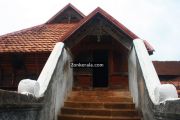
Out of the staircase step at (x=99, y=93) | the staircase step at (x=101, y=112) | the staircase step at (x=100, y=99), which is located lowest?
the staircase step at (x=101, y=112)

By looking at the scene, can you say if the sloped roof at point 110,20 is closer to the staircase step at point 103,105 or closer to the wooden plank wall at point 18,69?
the staircase step at point 103,105

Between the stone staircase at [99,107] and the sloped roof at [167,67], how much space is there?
1652 cm

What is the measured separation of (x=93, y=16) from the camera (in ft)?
26.7

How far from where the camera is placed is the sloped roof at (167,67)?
2364 centimetres

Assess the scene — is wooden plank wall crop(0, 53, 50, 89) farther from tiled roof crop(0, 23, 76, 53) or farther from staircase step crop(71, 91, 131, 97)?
staircase step crop(71, 91, 131, 97)

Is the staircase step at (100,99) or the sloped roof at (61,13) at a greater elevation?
the sloped roof at (61,13)

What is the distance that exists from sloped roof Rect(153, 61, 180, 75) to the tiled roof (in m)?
13.8

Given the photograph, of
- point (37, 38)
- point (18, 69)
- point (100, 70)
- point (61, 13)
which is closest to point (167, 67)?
point (100, 70)

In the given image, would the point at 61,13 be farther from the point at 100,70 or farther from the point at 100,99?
the point at 100,99

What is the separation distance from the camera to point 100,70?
13.6 metres

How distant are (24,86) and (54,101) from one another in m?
1.85

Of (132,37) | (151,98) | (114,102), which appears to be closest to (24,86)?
(151,98)

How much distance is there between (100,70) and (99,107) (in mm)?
6450

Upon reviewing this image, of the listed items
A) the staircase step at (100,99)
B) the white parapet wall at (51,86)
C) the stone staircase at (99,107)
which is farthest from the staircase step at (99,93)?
the white parapet wall at (51,86)
